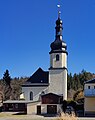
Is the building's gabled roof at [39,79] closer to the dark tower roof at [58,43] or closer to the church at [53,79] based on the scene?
the church at [53,79]

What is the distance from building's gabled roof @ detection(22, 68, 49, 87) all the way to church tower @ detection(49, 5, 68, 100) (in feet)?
8.67

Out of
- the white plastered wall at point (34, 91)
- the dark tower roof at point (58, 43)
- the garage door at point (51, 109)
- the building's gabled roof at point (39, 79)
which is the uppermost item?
the dark tower roof at point (58, 43)

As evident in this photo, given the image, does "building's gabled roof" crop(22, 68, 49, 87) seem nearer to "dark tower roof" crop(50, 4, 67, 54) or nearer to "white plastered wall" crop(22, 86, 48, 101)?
"white plastered wall" crop(22, 86, 48, 101)

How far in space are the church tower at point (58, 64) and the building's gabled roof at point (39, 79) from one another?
2642 millimetres

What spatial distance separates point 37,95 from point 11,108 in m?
7.11

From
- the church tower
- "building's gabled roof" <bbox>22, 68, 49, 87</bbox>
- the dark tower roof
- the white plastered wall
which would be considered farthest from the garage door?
the dark tower roof

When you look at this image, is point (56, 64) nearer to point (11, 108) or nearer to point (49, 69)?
point (49, 69)

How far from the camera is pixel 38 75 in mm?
74750

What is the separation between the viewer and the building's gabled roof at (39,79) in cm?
7250

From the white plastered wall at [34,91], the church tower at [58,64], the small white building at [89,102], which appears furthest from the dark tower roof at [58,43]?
the small white building at [89,102]

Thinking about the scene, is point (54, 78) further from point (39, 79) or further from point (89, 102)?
point (89, 102)

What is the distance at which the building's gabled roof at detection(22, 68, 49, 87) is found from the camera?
238ft

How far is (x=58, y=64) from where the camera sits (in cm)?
7025

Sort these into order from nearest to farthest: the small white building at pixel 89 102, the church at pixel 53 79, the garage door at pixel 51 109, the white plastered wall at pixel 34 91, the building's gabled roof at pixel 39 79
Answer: the small white building at pixel 89 102, the garage door at pixel 51 109, the church at pixel 53 79, the white plastered wall at pixel 34 91, the building's gabled roof at pixel 39 79
